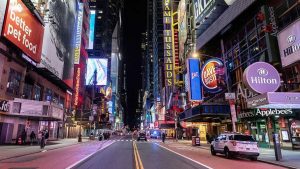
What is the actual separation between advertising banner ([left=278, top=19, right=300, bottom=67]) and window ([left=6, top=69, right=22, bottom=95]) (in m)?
32.9

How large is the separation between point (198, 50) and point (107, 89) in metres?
101

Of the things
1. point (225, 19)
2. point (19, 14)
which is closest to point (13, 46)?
point (19, 14)

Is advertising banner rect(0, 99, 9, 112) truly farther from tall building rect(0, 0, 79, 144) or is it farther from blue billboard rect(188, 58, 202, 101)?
blue billboard rect(188, 58, 202, 101)

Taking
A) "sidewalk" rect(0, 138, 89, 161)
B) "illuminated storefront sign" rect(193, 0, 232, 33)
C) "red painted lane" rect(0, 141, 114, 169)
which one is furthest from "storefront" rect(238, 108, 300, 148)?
"sidewalk" rect(0, 138, 89, 161)

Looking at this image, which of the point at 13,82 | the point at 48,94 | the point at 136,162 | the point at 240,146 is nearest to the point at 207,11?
the point at 240,146

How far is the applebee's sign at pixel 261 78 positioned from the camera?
19.8 meters

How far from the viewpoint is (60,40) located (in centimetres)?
5097

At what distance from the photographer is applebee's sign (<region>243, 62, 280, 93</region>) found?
1978 cm

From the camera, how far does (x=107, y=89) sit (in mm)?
145250

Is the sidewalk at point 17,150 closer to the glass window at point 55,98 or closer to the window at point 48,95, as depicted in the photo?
the window at point 48,95

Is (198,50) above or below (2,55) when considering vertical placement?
above

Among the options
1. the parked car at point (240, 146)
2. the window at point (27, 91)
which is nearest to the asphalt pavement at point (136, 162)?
the parked car at point (240, 146)

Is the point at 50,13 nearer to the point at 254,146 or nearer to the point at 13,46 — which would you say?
the point at 13,46

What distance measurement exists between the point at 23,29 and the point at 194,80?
2943 centimetres
